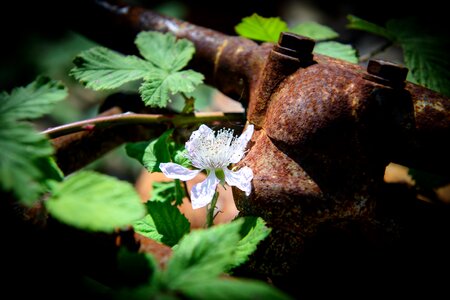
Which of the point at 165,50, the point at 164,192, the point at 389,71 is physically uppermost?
the point at 389,71

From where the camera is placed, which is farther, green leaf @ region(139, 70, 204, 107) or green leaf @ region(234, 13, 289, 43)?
green leaf @ region(234, 13, 289, 43)

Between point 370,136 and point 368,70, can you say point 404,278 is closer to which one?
point 370,136

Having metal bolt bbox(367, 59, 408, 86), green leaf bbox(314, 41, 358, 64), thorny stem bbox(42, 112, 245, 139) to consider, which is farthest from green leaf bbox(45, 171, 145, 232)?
green leaf bbox(314, 41, 358, 64)

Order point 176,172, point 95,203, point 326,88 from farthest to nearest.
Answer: point 176,172, point 326,88, point 95,203

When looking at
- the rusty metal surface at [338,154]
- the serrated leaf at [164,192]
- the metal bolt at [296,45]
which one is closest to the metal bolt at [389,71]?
the rusty metal surface at [338,154]

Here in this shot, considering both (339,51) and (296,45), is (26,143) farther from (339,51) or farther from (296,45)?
(339,51)

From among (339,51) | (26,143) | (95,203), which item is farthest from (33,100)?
(339,51)

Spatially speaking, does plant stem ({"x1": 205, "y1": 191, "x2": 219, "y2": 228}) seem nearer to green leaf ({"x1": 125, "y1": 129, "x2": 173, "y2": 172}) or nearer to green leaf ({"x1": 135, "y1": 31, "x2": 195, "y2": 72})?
green leaf ({"x1": 125, "y1": 129, "x2": 173, "y2": 172})
